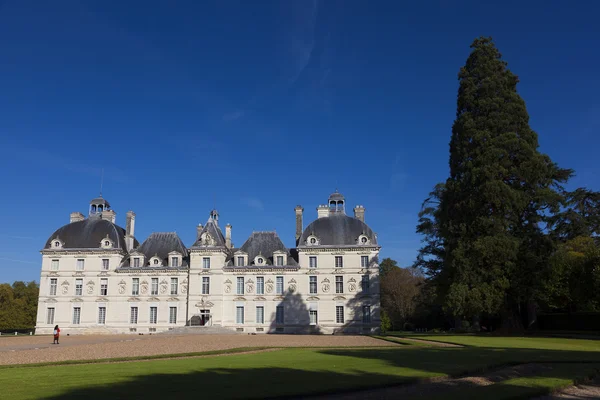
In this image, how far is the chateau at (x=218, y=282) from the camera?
39.5 m

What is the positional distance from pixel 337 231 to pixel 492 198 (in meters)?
15.9

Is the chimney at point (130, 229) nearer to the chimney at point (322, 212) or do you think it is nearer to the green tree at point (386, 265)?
the chimney at point (322, 212)

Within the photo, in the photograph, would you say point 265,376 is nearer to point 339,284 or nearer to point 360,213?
point 339,284

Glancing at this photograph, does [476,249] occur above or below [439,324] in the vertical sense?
above

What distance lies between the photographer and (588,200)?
34.4 m

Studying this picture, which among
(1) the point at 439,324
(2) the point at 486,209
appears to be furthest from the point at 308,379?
(1) the point at 439,324

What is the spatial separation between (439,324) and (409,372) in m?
41.0

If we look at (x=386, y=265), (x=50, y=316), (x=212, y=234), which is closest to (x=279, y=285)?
(x=212, y=234)

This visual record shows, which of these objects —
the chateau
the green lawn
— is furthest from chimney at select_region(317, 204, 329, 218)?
the green lawn

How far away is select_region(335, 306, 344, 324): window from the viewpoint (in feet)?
129

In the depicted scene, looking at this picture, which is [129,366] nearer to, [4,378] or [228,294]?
[4,378]

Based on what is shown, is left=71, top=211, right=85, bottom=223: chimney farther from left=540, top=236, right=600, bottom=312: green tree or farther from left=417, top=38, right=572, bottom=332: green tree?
left=540, top=236, right=600, bottom=312: green tree

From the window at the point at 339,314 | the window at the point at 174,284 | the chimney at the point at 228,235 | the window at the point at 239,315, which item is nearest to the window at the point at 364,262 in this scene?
the window at the point at 339,314

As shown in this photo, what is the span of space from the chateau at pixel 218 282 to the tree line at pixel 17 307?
14.8 m
